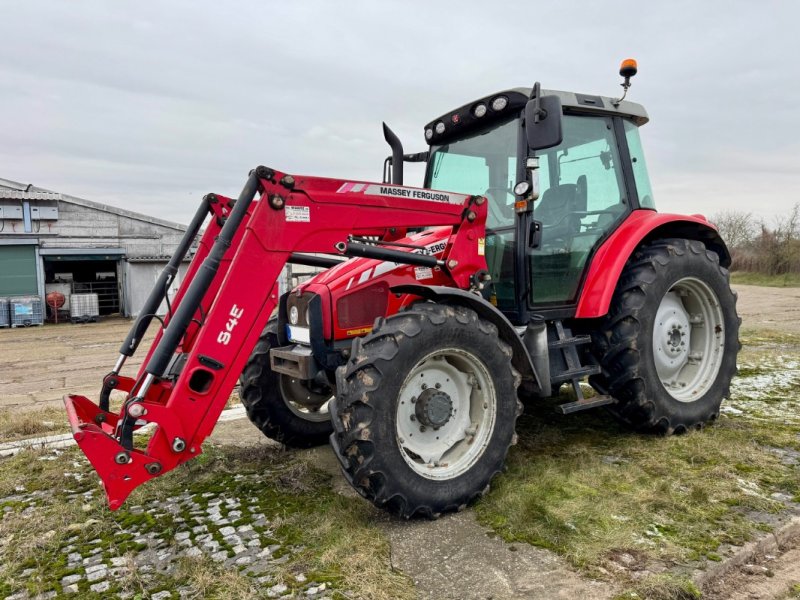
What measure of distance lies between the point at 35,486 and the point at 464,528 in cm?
270

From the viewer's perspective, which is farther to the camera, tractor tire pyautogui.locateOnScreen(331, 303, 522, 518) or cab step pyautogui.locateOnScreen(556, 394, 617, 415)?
cab step pyautogui.locateOnScreen(556, 394, 617, 415)

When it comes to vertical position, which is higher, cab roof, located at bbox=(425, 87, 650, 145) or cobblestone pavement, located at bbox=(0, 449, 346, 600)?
cab roof, located at bbox=(425, 87, 650, 145)

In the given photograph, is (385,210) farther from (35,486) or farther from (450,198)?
(35,486)

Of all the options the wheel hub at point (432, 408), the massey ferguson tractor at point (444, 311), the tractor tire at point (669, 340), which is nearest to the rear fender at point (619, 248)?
the massey ferguson tractor at point (444, 311)

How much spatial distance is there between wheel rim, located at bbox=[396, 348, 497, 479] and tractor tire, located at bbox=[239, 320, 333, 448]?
129cm

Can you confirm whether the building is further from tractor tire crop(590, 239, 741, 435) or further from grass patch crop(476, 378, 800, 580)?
grass patch crop(476, 378, 800, 580)

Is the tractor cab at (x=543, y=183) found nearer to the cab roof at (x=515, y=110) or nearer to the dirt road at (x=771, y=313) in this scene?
the cab roof at (x=515, y=110)

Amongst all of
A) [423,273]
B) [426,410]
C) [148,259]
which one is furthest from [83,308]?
[426,410]

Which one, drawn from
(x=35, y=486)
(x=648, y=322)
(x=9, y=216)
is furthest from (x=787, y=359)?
(x=9, y=216)

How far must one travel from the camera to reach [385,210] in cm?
340

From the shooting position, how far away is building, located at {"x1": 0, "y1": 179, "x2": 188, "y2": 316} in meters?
17.9

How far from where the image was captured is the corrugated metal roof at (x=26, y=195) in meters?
17.6

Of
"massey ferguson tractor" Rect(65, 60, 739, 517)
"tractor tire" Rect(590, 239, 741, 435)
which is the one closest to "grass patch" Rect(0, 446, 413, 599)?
"massey ferguson tractor" Rect(65, 60, 739, 517)

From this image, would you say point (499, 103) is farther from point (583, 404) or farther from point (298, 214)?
point (583, 404)
